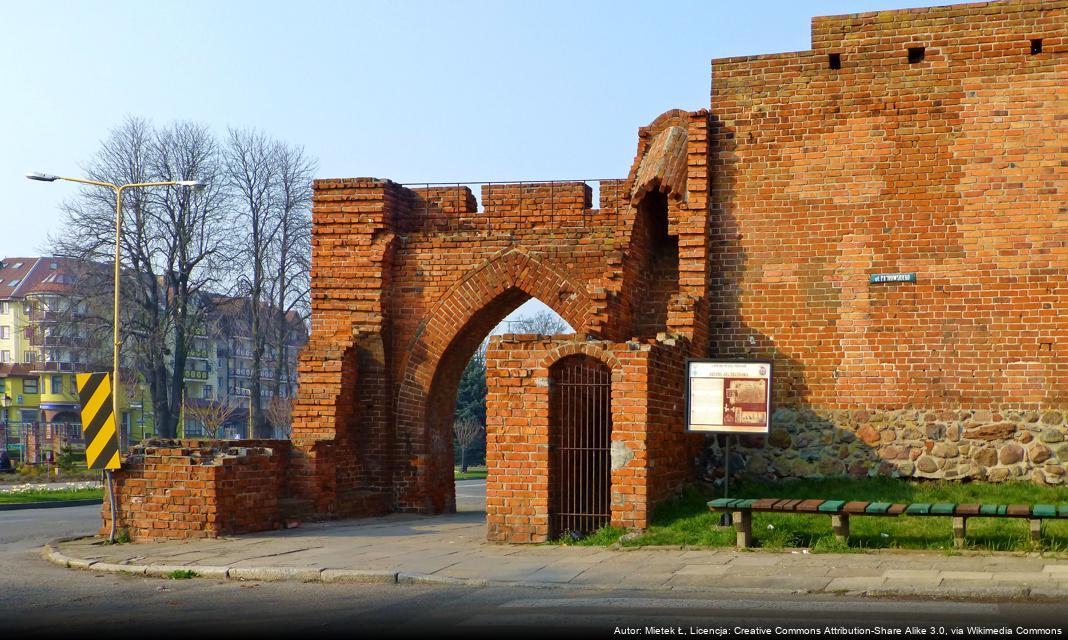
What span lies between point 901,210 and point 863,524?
4.58m

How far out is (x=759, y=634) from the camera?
23.6ft

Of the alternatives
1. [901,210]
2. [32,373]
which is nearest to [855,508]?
[901,210]

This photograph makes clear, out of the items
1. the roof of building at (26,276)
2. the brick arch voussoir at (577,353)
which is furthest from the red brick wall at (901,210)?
the roof of building at (26,276)

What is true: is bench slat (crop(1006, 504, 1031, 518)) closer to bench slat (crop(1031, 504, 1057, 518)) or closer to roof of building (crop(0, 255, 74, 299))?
bench slat (crop(1031, 504, 1057, 518))

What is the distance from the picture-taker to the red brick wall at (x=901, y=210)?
14.5m

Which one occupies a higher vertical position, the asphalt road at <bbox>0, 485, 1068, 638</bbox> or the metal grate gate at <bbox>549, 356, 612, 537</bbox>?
the metal grate gate at <bbox>549, 356, 612, 537</bbox>

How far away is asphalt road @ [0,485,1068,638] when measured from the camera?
7648mm

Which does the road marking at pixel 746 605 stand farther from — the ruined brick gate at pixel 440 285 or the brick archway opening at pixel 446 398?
the brick archway opening at pixel 446 398

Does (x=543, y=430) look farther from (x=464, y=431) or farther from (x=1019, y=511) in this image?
(x=464, y=431)

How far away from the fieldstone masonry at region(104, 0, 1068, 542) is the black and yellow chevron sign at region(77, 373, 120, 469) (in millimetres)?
384

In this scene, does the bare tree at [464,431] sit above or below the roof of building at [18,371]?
below

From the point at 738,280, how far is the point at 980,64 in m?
3.96

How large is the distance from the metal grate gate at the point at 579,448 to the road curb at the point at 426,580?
313cm

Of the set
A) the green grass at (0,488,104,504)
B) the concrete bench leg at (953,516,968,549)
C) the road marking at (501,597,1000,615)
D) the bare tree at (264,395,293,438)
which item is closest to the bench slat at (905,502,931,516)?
the concrete bench leg at (953,516,968,549)
